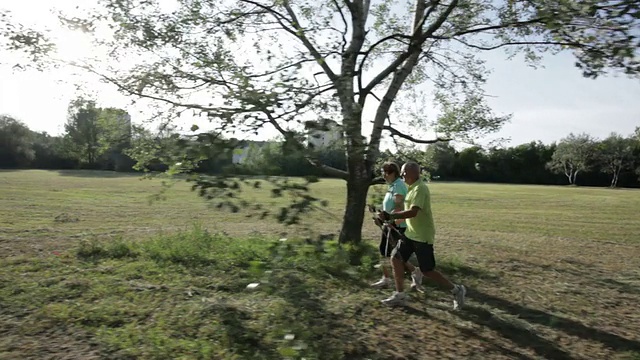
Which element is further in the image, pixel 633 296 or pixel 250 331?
pixel 633 296

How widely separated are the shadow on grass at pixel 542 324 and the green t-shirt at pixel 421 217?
1.14m

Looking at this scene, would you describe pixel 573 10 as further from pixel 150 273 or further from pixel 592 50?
pixel 150 273

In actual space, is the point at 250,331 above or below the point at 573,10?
below

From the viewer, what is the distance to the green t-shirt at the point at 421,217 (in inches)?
239

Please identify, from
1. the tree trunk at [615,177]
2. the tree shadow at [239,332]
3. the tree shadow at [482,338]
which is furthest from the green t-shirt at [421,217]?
the tree trunk at [615,177]

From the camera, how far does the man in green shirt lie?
609 centimetres

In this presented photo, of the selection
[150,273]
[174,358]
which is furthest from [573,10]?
[150,273]

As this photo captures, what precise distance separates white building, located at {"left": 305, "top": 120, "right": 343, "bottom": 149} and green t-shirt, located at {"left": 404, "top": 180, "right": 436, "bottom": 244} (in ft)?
9.19

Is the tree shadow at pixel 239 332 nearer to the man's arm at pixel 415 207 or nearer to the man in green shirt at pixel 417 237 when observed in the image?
the man in green shirt at pixel 417 237

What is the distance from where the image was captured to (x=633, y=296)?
764cm

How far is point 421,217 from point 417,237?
0.25m

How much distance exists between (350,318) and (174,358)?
2156mm

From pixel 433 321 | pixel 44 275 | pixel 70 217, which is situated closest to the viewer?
pixel 433 321

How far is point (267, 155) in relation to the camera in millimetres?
3320
